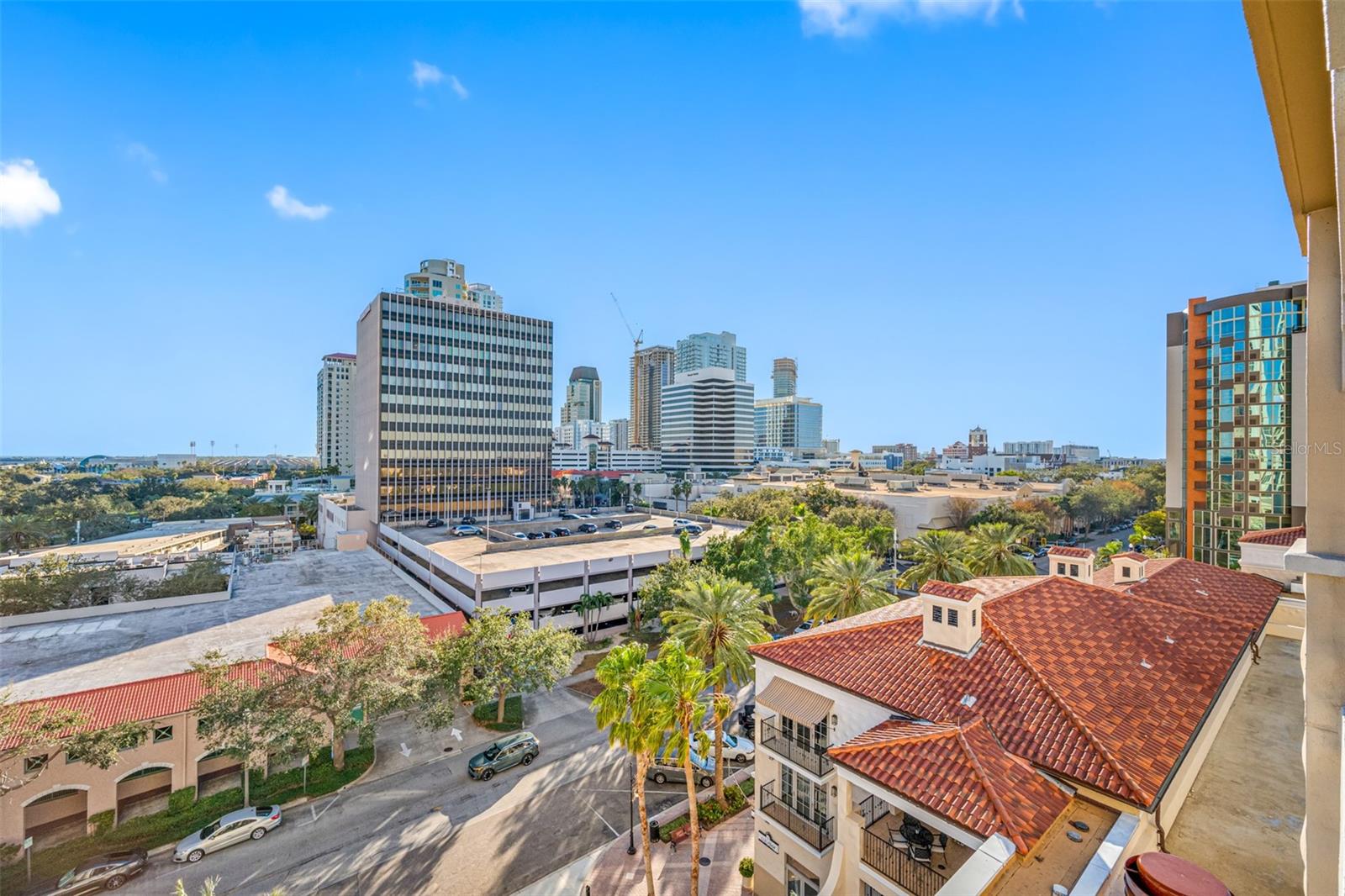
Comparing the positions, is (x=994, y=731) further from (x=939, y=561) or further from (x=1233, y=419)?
(x=1233, y=419)

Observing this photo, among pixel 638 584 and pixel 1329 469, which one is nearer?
pixel 1329 469

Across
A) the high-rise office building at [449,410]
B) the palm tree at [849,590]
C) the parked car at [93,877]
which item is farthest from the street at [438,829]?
the high-rise office building at [449,410]

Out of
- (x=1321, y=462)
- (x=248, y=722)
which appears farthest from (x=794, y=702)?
(x=248, y=722)

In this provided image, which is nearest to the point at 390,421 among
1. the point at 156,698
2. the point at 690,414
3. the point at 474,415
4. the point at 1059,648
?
the point at 474,415

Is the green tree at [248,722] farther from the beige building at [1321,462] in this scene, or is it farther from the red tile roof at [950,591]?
the beige building at [1321,462]

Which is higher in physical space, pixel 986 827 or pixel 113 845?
pixel 986 827

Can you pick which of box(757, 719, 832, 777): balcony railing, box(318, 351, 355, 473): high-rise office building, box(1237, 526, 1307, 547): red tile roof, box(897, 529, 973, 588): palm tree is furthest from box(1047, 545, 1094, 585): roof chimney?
box(318, 351, 355, 473): high-rise office building

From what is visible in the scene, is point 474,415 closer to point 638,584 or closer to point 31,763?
point 638,584
